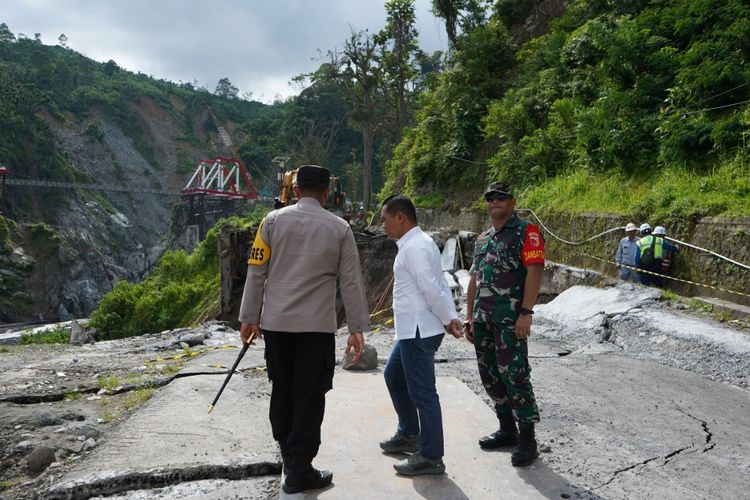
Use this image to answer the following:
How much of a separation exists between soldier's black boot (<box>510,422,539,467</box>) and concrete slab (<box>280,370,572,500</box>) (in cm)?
4

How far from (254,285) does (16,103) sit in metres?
74.1

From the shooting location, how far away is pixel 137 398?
15.8ft

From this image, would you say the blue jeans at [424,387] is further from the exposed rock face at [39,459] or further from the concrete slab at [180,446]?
the exposed rock face at [39,459]

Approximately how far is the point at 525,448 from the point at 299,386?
1.31m

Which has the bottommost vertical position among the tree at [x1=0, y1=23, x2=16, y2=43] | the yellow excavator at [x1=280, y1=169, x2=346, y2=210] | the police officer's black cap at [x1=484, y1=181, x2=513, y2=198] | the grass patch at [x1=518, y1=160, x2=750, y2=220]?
the police officer's black cap at [x1=484, y1=181, x2=513, y2=198]

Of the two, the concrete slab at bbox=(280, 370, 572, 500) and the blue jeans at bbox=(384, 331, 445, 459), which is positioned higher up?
the blue jeans at bbox=(384, 331, 445, 459)

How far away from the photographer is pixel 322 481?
9.59ft

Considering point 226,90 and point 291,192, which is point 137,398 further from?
point 226,90

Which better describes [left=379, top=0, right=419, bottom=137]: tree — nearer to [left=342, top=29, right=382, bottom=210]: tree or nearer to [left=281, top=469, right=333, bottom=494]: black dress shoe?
[left=342, top=29, right=382, bottom=210]: tree

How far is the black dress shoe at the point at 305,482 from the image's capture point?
288cm

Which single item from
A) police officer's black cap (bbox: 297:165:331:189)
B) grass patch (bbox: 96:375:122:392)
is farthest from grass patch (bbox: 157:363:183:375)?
police officer's black cap (bbox: 297:165:331:189)

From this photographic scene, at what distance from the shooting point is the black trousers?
2.93 meters

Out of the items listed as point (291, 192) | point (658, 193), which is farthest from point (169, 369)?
point (291, 192)

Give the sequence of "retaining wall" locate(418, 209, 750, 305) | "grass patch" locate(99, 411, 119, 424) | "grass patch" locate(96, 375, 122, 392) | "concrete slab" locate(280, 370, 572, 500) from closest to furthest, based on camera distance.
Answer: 1. "concrete slab" locate(280, 370, 572, 500)
2. "grass patch" locate(99, 411, 119, 424)
3. "grass patch" locate(96, 375, 122, 392)
4. "retaining wall" locate(418, 209, 750, 305)
